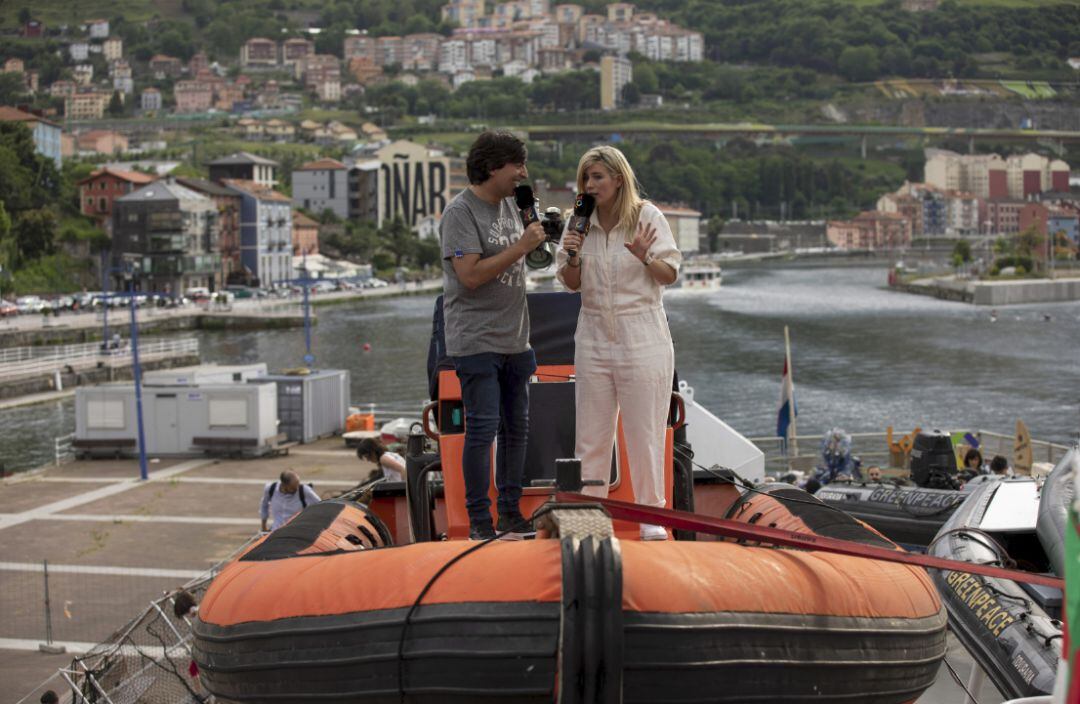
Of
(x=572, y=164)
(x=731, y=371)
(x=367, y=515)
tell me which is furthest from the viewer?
(x=572, y=164)

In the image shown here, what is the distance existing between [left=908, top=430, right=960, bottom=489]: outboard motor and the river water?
1865 centimetres

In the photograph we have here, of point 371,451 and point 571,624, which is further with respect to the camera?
point 371,451

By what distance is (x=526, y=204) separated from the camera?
14.1 ft

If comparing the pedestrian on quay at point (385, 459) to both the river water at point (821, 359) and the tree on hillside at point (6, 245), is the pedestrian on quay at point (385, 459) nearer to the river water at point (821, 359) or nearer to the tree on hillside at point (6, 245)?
the river water at point (821, 359)

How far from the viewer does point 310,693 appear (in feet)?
11.4

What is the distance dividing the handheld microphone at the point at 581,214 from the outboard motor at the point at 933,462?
25.9ft

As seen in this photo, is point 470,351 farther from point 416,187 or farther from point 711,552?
point 416,187

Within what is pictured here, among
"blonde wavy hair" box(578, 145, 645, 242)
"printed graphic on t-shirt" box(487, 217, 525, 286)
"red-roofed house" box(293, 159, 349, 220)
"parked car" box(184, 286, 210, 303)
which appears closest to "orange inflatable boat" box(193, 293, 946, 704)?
"printed graphic on t-shirt" box(487, 217, 525, 286)

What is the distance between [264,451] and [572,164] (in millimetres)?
134086

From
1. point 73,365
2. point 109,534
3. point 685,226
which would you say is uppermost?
point 109,534

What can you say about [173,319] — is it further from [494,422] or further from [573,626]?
[573,626]

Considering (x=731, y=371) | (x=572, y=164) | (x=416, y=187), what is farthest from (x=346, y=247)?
(x=731, y=371)

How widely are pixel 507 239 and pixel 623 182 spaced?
1.35 feet

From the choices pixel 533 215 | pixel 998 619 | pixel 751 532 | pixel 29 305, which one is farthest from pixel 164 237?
pixel 751 532
